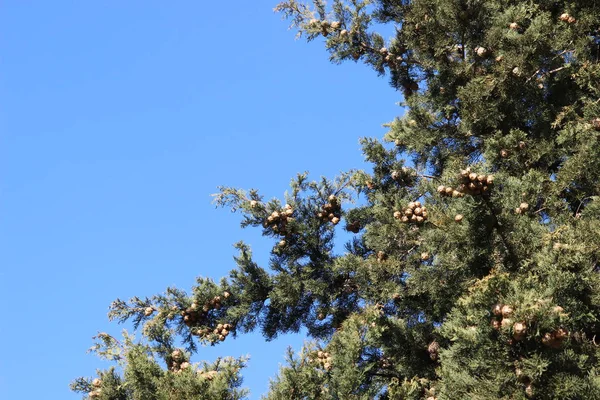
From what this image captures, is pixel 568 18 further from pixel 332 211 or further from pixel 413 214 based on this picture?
pixel 332 211

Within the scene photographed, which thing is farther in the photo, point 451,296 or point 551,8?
point 551,8

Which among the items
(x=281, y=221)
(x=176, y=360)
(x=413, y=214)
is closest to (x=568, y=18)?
(x=413, y=214)

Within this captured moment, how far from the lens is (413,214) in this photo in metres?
5.52

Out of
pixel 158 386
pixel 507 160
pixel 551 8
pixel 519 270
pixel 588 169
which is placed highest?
pixel 551 8

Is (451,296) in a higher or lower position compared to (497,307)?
higher

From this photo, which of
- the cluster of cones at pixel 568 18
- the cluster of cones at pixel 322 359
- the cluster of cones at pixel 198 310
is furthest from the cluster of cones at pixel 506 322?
the cluster of cones at pixel 568 18

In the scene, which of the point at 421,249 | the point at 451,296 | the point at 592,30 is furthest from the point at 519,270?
the point at 592,30

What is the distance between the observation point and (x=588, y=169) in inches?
224

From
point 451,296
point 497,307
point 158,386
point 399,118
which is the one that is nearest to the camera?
point 497,307

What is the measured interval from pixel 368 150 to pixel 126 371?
3513 mm

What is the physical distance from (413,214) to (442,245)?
44cm

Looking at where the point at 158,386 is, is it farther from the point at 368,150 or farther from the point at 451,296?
the point at 368,150

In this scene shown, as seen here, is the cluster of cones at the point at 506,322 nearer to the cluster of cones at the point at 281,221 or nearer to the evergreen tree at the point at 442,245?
the evergreen tree at the point at 442,245

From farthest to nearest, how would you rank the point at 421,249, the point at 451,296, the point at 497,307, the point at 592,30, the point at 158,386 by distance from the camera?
the point at 592,30 → the point at 421,249 → the point at 451,296 → the point at 158,386 → the point at 497,307
